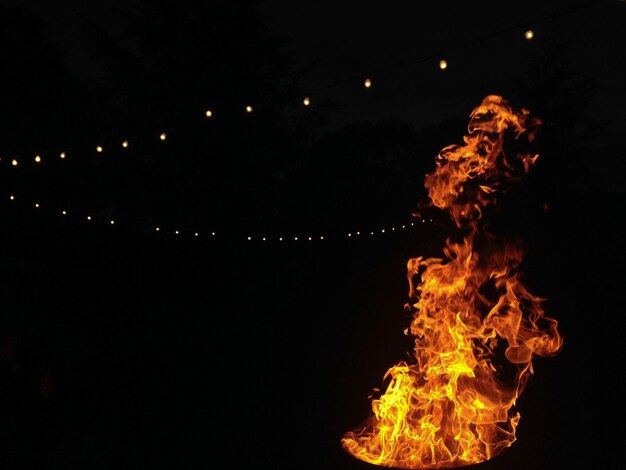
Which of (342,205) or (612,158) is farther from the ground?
(612,158)

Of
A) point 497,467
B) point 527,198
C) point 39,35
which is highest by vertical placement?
point 39,35

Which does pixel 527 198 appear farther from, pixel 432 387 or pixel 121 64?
pixel 432 387

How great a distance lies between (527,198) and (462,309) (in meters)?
13.5

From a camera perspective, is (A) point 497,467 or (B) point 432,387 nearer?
(A) point 497,467

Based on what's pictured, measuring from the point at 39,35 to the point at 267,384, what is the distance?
14711 millimetres

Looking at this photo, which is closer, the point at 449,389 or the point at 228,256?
the point at 449,389

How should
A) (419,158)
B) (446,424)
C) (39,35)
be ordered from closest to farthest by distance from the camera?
(446,424), (39,35), (419,158)

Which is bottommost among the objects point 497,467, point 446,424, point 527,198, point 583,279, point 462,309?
point 497,467

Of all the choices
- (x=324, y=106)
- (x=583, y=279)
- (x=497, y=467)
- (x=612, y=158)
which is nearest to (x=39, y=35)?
(x=324, y=106)

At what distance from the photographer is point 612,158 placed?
22734 mm


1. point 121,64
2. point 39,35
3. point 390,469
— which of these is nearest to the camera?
point 390,469

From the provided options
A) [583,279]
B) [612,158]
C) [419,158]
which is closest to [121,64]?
[419,158]

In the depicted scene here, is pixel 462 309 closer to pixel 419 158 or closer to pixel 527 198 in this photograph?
pixel 527 198

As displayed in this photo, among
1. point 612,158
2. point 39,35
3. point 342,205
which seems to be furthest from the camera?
point 612,158
